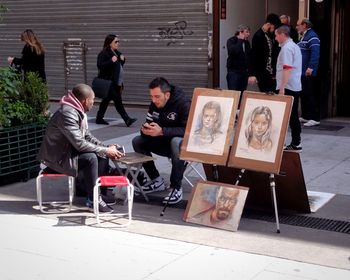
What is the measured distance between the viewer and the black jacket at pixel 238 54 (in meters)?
10.8

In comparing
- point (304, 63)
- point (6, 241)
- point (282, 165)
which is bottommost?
point (6, 241)

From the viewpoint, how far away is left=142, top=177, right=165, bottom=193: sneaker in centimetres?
692

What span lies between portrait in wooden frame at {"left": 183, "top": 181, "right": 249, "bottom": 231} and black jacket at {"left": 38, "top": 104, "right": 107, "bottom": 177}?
3.24 feet

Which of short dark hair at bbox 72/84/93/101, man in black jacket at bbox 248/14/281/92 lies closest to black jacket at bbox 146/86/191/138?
short dark hair at bbox 72/84/93/101

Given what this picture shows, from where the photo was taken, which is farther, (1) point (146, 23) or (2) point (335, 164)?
(1) point (146, 23)

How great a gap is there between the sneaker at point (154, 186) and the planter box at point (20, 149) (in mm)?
1519

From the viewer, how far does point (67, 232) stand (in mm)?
5730

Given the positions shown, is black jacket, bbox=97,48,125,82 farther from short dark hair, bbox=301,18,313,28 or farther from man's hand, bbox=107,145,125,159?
man's hand, bbox=107,145,125,159

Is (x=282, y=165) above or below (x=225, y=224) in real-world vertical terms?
above

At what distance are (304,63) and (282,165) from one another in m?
4.86

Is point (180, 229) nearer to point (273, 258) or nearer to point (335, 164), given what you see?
point (273, 258)

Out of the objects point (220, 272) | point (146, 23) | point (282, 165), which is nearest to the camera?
point (220, 272)

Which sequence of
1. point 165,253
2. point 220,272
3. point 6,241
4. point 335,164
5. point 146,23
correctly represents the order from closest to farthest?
point 220,272 < point 165,253 < point 6,241 < point 335,164 < point 146,23

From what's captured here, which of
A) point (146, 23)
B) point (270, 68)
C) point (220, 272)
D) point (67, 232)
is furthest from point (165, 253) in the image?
point (146, 23)
